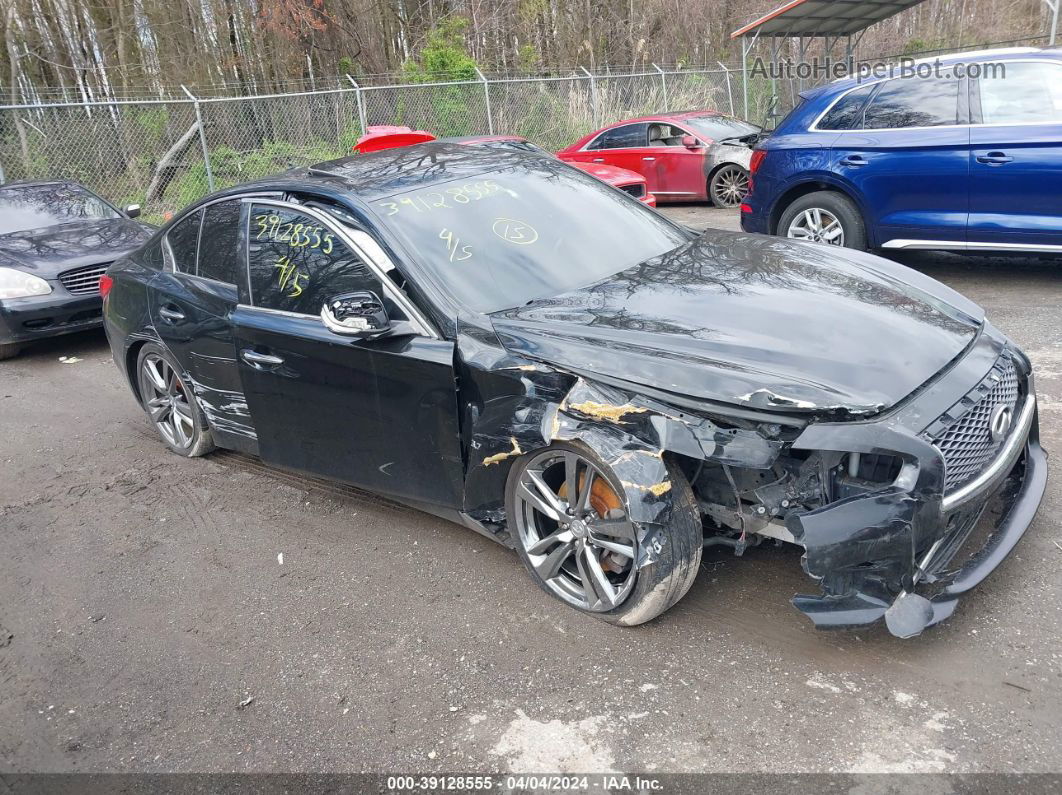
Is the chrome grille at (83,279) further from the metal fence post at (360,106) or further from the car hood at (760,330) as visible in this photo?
the metal fence post at (360,106)

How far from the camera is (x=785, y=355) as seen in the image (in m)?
2.91

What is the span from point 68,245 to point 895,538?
305 inches

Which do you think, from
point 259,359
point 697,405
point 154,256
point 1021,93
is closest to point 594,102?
point 1021,93

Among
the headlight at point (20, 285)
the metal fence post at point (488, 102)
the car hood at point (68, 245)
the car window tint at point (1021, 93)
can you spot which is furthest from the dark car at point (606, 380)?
the metal fence post at point (488, 102)

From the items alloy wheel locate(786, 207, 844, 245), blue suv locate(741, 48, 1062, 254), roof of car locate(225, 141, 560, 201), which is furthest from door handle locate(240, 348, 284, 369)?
blue suv locate(741, 48, 1062, 254)

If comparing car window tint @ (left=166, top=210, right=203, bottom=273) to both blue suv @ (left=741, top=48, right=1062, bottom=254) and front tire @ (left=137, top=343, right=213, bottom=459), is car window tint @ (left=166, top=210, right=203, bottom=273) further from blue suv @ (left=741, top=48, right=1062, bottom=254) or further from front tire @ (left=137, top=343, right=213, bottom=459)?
blue suv @ (left=741, top=48, right=1062, bottom=254)

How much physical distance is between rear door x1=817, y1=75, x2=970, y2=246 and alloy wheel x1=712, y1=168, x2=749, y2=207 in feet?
17.1

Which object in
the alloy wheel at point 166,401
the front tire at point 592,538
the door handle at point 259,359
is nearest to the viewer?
the front tire at point 592,538

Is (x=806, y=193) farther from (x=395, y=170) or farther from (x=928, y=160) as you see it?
(x=395, y=170)

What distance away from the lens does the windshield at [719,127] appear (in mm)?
12789

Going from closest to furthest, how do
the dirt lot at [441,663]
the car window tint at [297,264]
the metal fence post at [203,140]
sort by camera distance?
the dirt lot at [441,663]
the car window tint at [297,264]
the metal fence post at [203,140]

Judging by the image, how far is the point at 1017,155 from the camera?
21.0 feet

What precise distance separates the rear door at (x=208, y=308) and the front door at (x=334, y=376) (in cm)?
18

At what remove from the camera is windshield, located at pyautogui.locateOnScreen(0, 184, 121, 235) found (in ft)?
27.7
